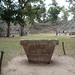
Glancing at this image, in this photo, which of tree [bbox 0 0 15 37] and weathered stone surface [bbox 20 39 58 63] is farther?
tree [bbox 0 0 15 37]

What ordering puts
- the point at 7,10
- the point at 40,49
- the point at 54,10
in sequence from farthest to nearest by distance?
the point at 54,10
the point at 7,10
the point at 40,49

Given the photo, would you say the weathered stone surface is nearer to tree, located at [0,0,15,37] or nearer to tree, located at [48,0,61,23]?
tree, located at [0,0,15,37]

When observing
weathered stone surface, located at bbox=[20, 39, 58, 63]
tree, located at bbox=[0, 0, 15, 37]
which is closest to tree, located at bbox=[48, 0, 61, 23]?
tree, located at bbox=[0, 0, 15, 37]

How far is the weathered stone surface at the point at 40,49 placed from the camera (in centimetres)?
732

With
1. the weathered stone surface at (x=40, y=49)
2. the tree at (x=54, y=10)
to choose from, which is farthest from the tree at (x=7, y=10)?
the tree at (x=54, y=10)

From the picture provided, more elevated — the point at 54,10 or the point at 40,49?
the point at 54,10

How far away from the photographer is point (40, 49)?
7344mm

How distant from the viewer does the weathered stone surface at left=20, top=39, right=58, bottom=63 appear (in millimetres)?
7319

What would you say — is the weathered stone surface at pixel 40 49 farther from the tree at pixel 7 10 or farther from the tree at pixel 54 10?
the tree at pixel 54 10

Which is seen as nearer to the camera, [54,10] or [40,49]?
[40,49]

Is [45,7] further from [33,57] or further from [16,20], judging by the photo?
[33,57]

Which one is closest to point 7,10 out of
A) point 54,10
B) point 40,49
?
point 40,49

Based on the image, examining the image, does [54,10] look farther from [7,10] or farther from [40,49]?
[40,49]

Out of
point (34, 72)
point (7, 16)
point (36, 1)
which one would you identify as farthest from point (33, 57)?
point (36, 1)
